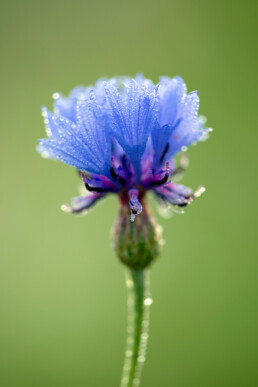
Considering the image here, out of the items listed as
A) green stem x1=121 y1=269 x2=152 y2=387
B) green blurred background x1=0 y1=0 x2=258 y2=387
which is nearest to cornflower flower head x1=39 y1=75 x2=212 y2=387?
green stem x1=121 y1=269 x2=152 y2=387

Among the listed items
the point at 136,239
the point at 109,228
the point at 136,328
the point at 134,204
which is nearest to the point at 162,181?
the point at 134,204

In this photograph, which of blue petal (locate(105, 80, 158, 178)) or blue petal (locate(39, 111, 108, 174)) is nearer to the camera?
blue petal (locate(105, 80, 158, 178))

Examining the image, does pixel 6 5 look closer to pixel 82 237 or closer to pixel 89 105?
pixel 82 237

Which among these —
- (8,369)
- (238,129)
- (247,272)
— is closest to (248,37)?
(238,129)

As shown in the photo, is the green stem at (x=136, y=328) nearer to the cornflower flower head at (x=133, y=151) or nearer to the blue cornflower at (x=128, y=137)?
the cornflower flower head at (x=133, y=151)

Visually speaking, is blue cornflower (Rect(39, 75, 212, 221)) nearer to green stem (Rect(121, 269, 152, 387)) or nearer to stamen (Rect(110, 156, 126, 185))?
stamen (Rect(110, 156, 126, 185))

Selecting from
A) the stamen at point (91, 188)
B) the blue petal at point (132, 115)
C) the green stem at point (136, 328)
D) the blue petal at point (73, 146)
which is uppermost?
the blue petal at point (132, 115)

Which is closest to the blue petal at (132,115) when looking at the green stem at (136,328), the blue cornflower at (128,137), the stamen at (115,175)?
the blue cornflower at (128,137)
